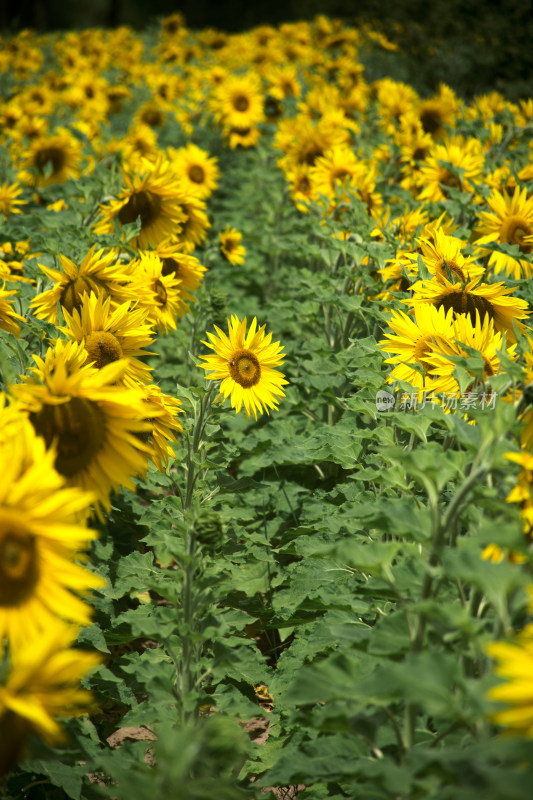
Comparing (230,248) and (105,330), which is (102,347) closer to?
(105,330)

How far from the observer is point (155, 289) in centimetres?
288

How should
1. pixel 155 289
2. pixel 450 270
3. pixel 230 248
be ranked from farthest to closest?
pixel 230 248
pixel 155 289
pixel 450 270

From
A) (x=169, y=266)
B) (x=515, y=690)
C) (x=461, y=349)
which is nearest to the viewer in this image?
(x=515, y=690)

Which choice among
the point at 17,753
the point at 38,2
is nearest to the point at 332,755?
the point at 17,753

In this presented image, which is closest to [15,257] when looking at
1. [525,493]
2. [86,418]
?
[86,418]

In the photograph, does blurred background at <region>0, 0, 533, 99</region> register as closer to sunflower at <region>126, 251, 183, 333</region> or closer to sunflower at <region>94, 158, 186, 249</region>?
sunflower at <region>94, 158, 186, 249</region>

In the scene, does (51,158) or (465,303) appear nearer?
(465,303)

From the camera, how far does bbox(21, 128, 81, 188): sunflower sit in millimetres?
4750

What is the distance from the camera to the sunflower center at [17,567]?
124 centimetres

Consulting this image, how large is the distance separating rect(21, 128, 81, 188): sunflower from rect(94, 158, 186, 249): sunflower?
180 centimetres

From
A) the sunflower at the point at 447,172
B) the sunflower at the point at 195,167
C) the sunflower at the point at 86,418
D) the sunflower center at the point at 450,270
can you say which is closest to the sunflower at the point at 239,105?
the sunflower at the point at 195,167

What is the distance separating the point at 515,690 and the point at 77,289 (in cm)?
187

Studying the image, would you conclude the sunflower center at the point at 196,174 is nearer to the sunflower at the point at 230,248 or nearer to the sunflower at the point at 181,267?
the sunflower at the point at 230,248

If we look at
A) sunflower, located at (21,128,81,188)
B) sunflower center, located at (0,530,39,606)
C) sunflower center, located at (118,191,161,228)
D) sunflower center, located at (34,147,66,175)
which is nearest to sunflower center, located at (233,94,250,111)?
sunflower, located at (21,128,81,188)
